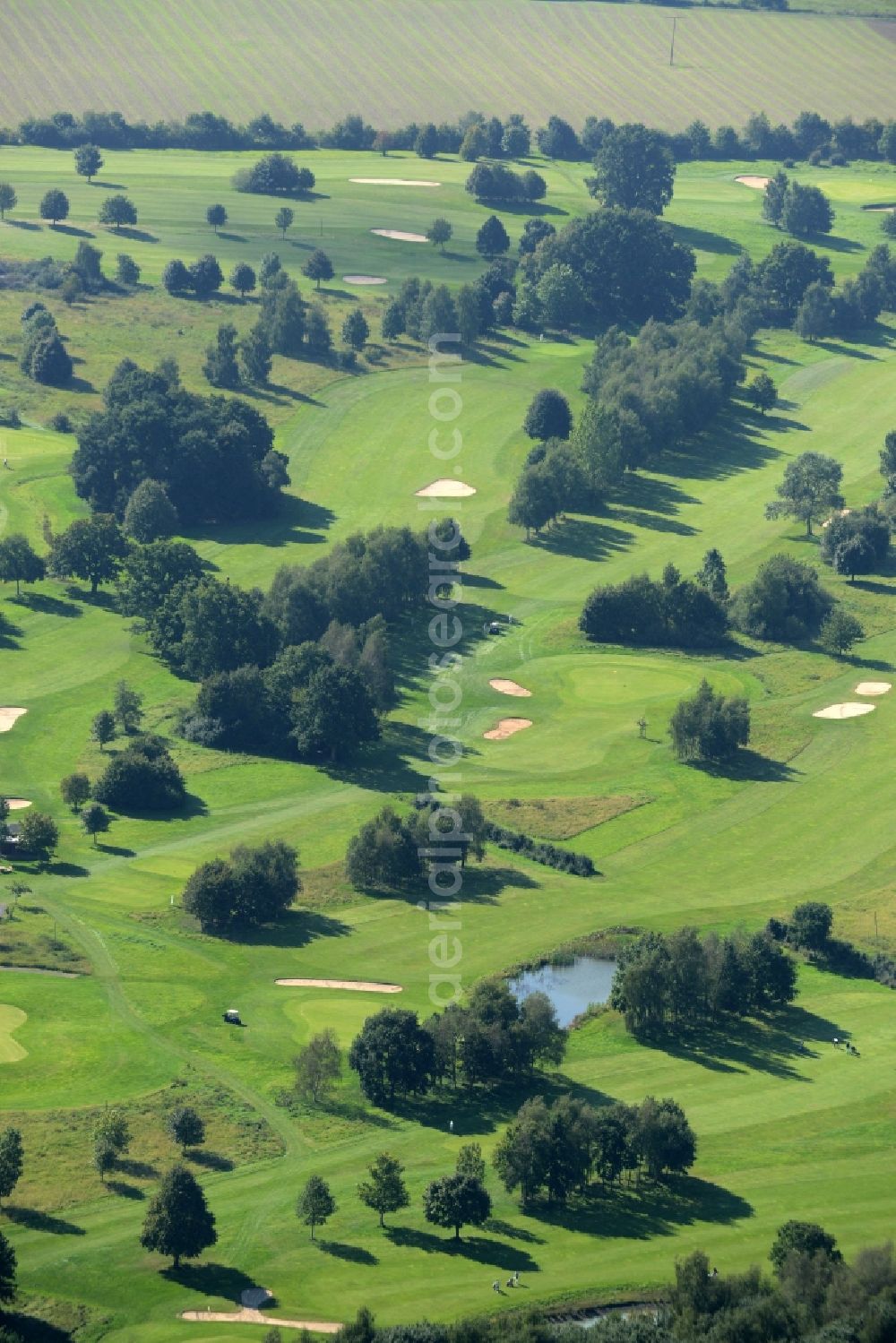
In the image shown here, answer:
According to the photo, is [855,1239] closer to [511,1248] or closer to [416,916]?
[511,1248]

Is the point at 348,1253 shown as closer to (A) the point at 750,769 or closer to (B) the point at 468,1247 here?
(B) the point at 468,1247

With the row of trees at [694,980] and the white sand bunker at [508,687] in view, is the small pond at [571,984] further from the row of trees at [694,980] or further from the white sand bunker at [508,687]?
the white sand bunker at [508,687]

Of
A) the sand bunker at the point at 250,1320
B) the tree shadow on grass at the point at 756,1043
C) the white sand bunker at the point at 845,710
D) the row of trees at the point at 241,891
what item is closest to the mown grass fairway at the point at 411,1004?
the tree shadow on grass at the point at 756,1043

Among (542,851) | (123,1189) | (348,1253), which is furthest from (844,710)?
(123,1189)

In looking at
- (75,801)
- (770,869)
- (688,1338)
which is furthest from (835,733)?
(688,1338)

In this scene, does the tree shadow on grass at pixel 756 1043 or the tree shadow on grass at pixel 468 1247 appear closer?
the tree shadow on grass at pixel 468 1247

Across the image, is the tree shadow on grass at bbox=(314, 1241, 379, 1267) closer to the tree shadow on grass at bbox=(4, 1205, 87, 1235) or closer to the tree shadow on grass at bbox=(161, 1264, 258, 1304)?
the tree shadow on grass at bbox=(161, 1264, 258, 1304)
